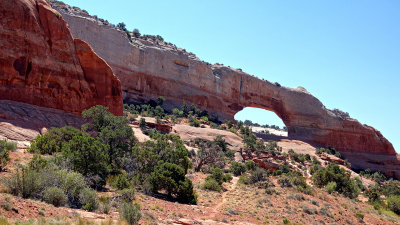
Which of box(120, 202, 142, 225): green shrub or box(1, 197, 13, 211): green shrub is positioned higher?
box(1, 197, 13, 211): green shrub

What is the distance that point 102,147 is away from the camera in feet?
68.7

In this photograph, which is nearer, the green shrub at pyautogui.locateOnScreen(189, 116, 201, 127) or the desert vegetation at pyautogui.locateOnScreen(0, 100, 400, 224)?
the desert vegetation at pyautogui.locateOnScreen(0, 100, 400, 224)

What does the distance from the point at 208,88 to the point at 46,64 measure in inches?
1619

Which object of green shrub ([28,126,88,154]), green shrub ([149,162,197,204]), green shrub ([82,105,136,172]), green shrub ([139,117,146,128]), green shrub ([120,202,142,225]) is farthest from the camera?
green shrub ([139,117,146,128])

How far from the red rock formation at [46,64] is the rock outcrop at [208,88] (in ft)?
72.5

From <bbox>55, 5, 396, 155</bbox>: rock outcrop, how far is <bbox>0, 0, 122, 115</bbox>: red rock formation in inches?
870

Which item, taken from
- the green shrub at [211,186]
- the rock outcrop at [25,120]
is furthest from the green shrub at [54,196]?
the green shrub at [211,186]

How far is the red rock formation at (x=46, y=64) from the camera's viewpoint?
26.4 metres

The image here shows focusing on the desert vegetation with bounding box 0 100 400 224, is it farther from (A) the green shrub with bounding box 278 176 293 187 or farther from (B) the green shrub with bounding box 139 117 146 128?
(B) the green shrub with bounding box 139 117 146 128

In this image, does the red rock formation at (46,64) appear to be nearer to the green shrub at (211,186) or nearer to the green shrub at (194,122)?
the green shrub at (211,186)

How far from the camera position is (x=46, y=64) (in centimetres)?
→ 2850

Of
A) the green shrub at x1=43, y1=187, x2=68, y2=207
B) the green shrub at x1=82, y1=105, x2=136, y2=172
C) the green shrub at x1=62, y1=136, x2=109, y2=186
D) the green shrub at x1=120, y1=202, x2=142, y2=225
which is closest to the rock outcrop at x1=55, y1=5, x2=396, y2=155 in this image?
the green shrub at x1=82, y1=105, x2=136, y2=172

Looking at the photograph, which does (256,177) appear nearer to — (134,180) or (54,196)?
(134,180)

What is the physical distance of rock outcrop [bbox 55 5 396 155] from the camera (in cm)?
5597
